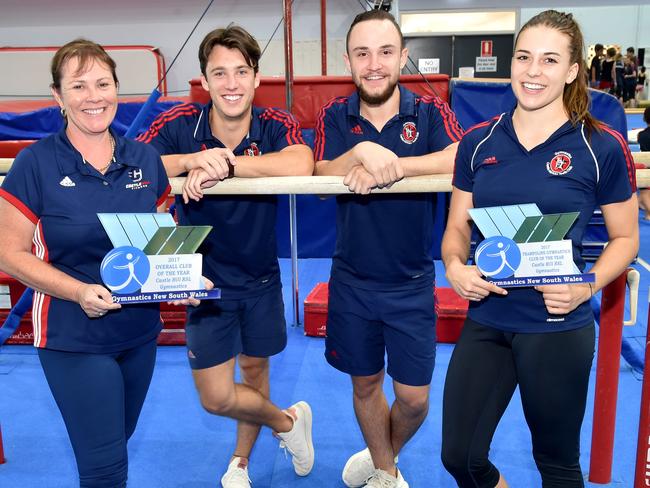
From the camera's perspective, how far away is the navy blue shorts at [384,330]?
233 centimetres

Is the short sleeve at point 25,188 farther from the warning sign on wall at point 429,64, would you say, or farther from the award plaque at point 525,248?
the warning sign on wall at point 429,64

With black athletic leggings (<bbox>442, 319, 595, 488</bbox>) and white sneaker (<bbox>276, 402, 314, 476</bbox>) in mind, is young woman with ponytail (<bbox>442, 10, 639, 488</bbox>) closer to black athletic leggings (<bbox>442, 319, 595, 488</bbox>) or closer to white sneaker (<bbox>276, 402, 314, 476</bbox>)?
black athletic leggings (<bbox>442, 319, 595, 488</bbox>)

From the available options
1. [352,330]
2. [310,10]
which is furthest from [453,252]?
[310,10]

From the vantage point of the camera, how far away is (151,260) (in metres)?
1.68

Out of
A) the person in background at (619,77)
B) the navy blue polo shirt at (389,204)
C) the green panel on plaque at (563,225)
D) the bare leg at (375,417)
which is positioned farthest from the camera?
the person in background at (619,77)

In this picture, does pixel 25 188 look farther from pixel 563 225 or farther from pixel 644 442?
pixel 644 442

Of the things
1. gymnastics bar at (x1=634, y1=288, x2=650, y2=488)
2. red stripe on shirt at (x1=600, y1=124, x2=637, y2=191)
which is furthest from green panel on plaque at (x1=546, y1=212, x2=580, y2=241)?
gymnastics bar at (x1=634, y1=288, x2=650, y2=488)

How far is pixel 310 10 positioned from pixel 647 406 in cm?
1067

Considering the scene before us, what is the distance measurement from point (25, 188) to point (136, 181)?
0.99 ft

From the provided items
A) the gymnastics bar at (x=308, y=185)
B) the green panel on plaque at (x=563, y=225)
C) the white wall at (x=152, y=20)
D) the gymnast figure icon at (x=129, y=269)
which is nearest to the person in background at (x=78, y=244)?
the gymnast figure icon at (x=129, y=269)

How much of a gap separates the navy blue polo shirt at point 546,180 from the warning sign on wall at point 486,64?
40.3 feet

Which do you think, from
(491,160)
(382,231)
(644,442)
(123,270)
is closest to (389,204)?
(382,231)

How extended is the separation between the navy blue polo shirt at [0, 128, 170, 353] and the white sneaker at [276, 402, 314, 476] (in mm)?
1057

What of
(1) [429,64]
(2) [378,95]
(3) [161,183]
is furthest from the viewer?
(1) [429,64]
